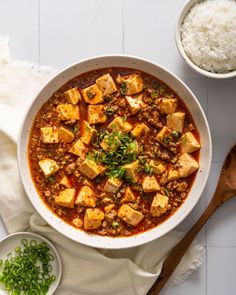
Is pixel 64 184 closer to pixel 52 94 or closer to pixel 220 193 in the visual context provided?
pixel 52 94

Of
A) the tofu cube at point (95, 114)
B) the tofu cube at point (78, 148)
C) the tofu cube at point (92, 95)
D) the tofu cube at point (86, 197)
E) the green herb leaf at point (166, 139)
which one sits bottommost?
the tofu cube at point (86, 197)

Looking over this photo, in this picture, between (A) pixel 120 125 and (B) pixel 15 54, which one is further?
(B) pixel 15 54

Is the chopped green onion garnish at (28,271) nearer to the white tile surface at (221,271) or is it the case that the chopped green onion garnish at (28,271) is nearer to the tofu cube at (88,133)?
the tofu cube at (88,133)

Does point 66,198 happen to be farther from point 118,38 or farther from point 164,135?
point 118,38

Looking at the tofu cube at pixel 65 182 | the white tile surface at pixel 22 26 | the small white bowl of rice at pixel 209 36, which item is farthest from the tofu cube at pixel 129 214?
the white tile surface at pixel 22 26

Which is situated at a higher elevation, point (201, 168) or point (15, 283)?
point (201, 168)

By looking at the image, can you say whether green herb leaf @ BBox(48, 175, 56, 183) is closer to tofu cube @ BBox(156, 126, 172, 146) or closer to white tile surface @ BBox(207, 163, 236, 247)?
tofu cube @ BBox(156, 126, 172, 146)

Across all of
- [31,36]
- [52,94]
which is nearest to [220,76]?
[52,94]
